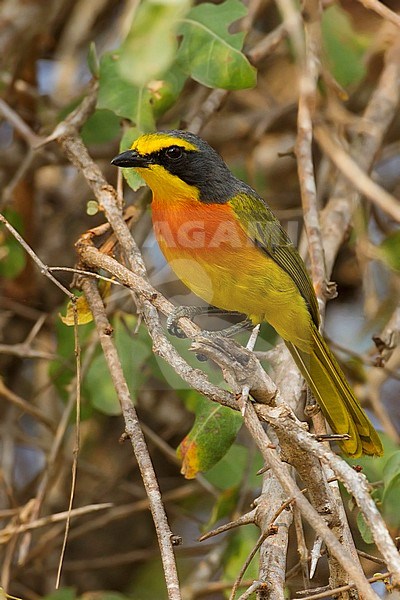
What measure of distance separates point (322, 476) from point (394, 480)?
43cm

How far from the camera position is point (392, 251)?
11.0ft

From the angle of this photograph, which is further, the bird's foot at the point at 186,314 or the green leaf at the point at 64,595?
the green leaf at the point at 64,595

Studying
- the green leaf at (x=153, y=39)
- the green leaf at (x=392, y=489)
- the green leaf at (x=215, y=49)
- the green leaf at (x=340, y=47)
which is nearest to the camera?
the green leaf at (x=153, y=39)

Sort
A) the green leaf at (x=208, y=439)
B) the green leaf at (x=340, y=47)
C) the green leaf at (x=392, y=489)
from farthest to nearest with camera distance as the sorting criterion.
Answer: the green leaf at (x=340, y=47)
the green leaf at (x=208, y=439)
the green leaf at (x=392, y=489)

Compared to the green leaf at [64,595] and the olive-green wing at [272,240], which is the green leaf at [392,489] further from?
the green leaf at [64,595]

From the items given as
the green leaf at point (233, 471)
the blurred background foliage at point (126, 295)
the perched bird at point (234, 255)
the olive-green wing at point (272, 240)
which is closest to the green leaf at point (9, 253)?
the blurred background foliage at point (126, 295)

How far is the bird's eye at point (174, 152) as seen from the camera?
9.52 feet

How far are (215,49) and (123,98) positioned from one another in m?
0.37

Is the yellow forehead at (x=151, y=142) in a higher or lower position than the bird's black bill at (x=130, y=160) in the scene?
higher

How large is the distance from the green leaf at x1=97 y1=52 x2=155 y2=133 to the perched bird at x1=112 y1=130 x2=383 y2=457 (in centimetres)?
13

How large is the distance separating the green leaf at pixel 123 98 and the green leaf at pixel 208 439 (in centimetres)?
103

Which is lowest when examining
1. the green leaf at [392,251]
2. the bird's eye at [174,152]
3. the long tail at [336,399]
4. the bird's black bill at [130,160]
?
the long tail at [336,399]

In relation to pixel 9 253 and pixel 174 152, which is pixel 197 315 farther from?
pixel 9 253

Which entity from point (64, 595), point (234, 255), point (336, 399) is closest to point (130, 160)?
point (234, 255)
